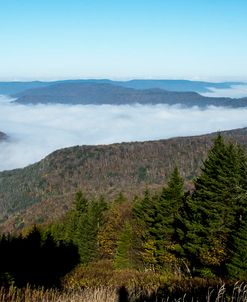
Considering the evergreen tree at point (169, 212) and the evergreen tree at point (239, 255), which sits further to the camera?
the evergreen tree at point (169, 212)

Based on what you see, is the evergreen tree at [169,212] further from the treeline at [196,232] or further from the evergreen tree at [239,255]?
the evergreen tree at [239,255]

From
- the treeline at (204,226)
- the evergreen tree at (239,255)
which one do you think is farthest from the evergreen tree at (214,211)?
the evergreen tree at (239,255)

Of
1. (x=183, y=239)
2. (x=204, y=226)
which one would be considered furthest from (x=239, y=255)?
(x=183, y=239)

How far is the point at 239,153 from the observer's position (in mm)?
43375

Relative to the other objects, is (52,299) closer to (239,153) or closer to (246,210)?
(246,210)

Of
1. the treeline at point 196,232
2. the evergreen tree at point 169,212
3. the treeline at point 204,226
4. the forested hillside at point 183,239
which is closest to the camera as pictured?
the forested hillside at point 183,239

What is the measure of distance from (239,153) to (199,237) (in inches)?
411

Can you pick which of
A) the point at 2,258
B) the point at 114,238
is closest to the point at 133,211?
the point at 114,238

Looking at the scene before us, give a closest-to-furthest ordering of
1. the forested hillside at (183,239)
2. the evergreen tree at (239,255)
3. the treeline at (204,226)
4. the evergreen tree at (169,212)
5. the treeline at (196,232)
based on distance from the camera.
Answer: the forested hillside at (183,239) → the treeline at (196,232) → the evergreen tree at (239,255) → the treeline at (204,226) → the evergreen tree at (169,212)

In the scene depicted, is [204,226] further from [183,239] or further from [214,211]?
[183,239]

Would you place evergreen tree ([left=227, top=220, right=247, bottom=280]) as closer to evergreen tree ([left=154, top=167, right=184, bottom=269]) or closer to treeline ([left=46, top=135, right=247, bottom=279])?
treeline ([left=46, top=135, right=247, bottom=279])

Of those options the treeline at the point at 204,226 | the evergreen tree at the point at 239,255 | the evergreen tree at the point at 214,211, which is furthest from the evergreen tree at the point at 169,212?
the evergreen tree at the point at 239,255

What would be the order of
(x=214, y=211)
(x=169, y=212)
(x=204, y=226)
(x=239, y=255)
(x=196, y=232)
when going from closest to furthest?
(x=239, y=255) < (x=214, y=211) < (x=204, y=226) < (x=196, y=232) < (x=169, y=212)

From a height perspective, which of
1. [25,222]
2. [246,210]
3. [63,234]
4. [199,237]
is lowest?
[25,222]
